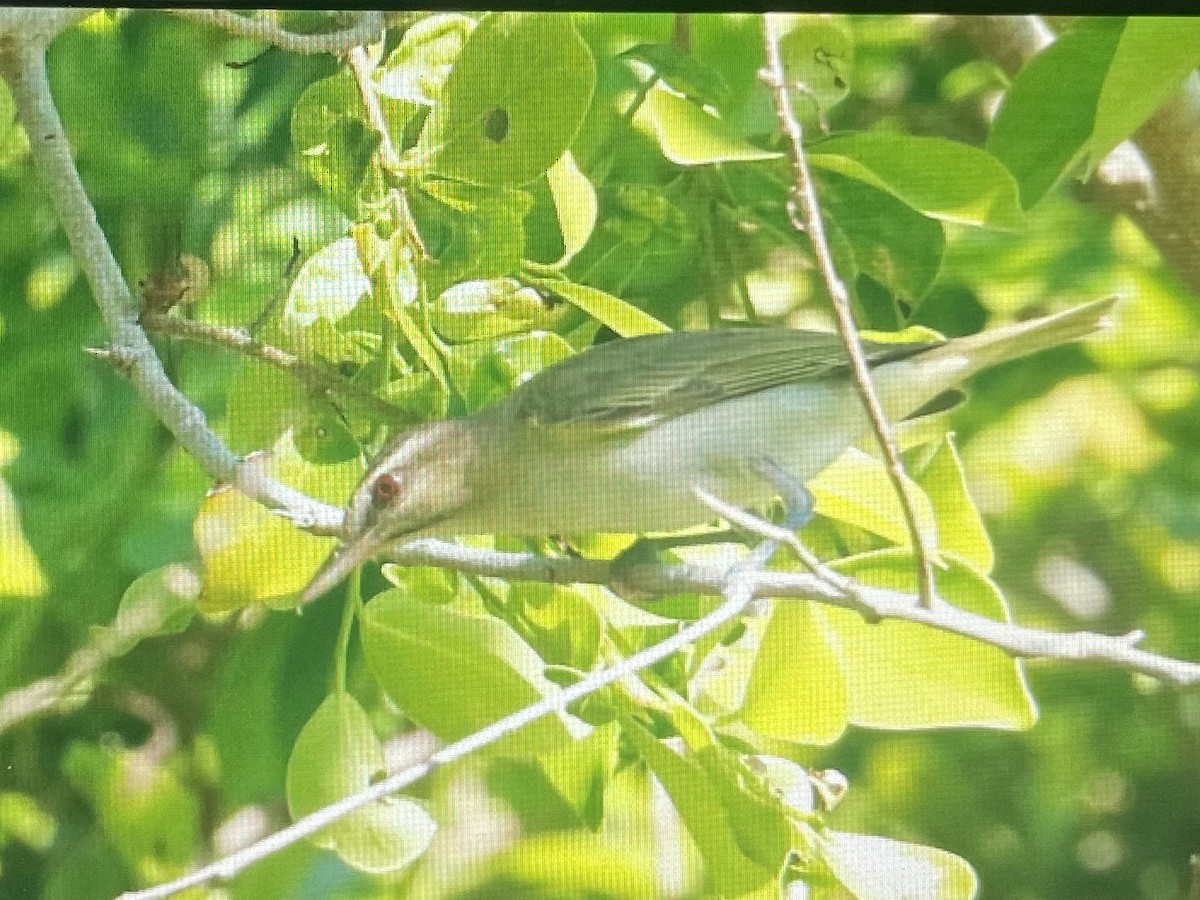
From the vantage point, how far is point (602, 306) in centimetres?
67

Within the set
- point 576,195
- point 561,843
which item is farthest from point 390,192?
point 561,843

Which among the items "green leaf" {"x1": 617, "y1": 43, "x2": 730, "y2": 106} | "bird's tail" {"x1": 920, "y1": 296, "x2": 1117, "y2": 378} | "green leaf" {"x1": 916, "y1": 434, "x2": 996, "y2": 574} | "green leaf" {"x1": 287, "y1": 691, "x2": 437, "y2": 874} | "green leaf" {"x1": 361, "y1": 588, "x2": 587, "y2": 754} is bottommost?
"green leaf" {"x1": 287, "y1": 691, "x2": 437, "y2": 874}

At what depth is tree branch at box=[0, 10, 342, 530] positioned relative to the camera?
0.68 meters

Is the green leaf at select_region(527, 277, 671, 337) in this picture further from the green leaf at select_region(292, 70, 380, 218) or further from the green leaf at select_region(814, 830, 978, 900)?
the green leaf at select_region(814, 830, 978, 900)

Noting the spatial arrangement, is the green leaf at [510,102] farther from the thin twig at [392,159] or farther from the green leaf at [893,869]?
the green leaf at [893,869]

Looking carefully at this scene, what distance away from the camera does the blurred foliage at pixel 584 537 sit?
66cm

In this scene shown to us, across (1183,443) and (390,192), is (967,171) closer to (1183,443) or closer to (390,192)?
(1183,443)

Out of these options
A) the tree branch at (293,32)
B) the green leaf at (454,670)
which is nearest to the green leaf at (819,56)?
the tree branch at (293,32)

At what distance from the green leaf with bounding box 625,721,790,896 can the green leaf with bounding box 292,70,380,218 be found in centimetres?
30

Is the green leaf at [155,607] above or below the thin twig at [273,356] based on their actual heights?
below

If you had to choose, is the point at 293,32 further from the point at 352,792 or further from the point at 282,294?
the point at 352,792

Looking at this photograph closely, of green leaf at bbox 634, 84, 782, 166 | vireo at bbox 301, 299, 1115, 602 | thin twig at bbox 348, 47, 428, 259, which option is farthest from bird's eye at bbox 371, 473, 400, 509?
green leaf at bbox 634, 84, 782, 166

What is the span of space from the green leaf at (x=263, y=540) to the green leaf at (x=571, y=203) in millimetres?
151

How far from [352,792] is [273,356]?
213mm
